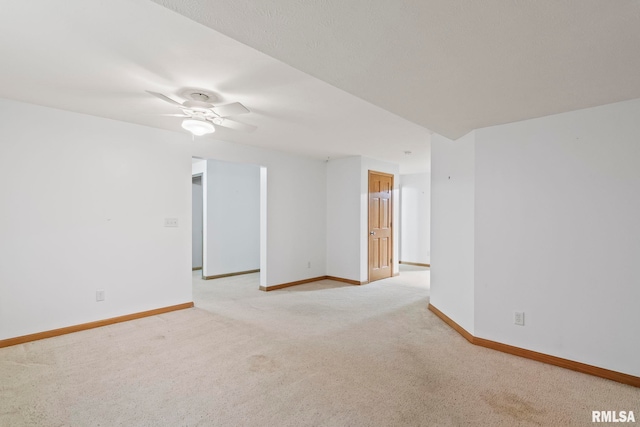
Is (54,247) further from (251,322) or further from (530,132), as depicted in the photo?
(530,132)

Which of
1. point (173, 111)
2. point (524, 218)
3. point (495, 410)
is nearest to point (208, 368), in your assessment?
point (495, 410)

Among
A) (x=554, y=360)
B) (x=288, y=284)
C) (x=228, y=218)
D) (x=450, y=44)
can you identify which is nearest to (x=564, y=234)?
(x=554, y=360)

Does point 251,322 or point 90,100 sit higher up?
point 90,100

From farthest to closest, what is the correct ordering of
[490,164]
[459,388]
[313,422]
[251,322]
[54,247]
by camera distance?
Result: 1. [251,322]
2. [54,247]
3. [490,164]
4. [459,388]
5. [313,422]

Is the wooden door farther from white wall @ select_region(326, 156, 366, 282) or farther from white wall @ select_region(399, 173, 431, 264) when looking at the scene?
white wall @ select_region(399, 173, 431, 264)

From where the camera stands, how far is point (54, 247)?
10.5ft

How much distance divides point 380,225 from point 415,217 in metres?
2.24

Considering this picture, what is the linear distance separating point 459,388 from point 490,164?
2.01 meters

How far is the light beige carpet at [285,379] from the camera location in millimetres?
1908

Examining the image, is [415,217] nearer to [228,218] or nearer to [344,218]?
[344,218]

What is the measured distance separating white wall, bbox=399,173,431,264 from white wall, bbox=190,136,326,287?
9.49 ft

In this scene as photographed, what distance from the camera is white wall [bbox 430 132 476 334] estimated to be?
318cm

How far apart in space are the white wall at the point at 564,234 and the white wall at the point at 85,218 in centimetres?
367

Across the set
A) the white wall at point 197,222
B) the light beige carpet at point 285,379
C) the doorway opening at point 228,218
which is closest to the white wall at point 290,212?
the doorway opening at point 228,218
